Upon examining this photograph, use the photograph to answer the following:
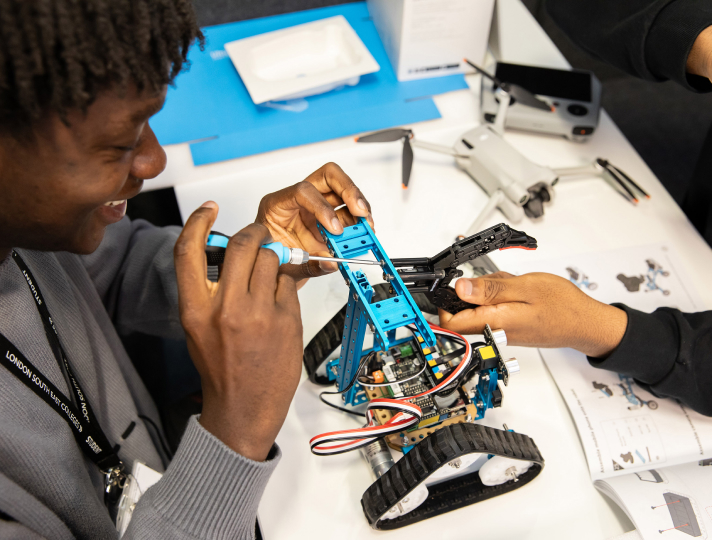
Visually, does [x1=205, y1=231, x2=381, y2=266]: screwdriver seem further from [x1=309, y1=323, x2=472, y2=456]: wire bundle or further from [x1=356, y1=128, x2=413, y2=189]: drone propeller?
[x1=356, y1=128, x2=413, y2=189]: drone propeller

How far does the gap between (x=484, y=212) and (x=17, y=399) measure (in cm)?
107

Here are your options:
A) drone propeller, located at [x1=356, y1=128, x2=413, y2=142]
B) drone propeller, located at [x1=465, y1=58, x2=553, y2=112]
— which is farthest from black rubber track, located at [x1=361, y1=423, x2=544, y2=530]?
drone propeller, located at [x1=465, y1=58, x2=553, y2=112]

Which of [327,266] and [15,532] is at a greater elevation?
[327,266]

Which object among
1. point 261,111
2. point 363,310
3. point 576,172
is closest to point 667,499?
point 363,310

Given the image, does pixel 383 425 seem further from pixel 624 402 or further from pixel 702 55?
pixel 702 55

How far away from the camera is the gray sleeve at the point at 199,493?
75 centimetres

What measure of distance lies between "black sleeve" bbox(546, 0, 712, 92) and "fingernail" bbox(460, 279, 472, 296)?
80 cm

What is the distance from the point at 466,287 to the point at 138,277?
0.73 meters

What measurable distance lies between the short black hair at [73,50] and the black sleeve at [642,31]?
1.18 metres

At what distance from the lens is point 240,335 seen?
722mm

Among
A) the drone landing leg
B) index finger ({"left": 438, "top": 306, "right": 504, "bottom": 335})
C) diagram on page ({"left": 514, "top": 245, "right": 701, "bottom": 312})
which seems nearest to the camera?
index finger ({"left": 438, "top": 306, "right": 504, "bottom": 335})

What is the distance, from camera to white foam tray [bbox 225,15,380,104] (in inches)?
62.8

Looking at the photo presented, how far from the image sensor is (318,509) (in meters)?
0.96

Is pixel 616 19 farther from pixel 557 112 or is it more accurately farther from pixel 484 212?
pixel 484 212
